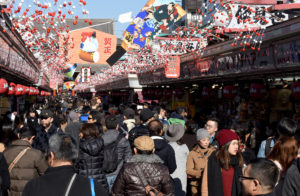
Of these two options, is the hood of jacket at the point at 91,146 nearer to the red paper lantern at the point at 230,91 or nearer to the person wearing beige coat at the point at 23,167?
the person wearing beige coat at the point at 23,167

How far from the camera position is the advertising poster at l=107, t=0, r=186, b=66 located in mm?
13734

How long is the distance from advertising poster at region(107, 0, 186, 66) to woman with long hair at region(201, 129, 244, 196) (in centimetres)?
935

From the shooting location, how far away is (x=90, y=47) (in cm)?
2689

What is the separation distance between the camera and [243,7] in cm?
957

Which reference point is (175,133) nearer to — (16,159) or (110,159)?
(110,159)

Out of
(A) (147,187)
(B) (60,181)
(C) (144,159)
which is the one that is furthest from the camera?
(C) (144,159)

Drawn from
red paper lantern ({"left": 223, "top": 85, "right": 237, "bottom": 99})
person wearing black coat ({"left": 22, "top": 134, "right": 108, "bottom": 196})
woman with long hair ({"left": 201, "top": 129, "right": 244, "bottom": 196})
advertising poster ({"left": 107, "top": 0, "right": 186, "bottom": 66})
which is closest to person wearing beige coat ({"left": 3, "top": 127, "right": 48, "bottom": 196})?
person wearing black coat ({"left": 22, "top": 134, "right": 108, "bottom": 196})

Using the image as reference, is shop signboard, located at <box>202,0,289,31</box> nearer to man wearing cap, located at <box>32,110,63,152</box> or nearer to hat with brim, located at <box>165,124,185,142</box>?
hat with brim, located at <box>165,124,185,142</box>

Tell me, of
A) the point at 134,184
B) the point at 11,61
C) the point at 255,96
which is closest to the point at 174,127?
the point at 134,184

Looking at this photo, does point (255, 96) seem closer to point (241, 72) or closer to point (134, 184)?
point (241, 72)

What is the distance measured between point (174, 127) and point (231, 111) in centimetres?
933

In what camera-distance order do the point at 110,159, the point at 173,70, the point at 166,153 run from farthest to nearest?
the point at 173,70, the point at 110,159, the point at 166,153

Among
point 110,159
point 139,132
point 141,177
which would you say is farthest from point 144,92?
point 141,177

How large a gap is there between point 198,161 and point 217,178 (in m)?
0.99
